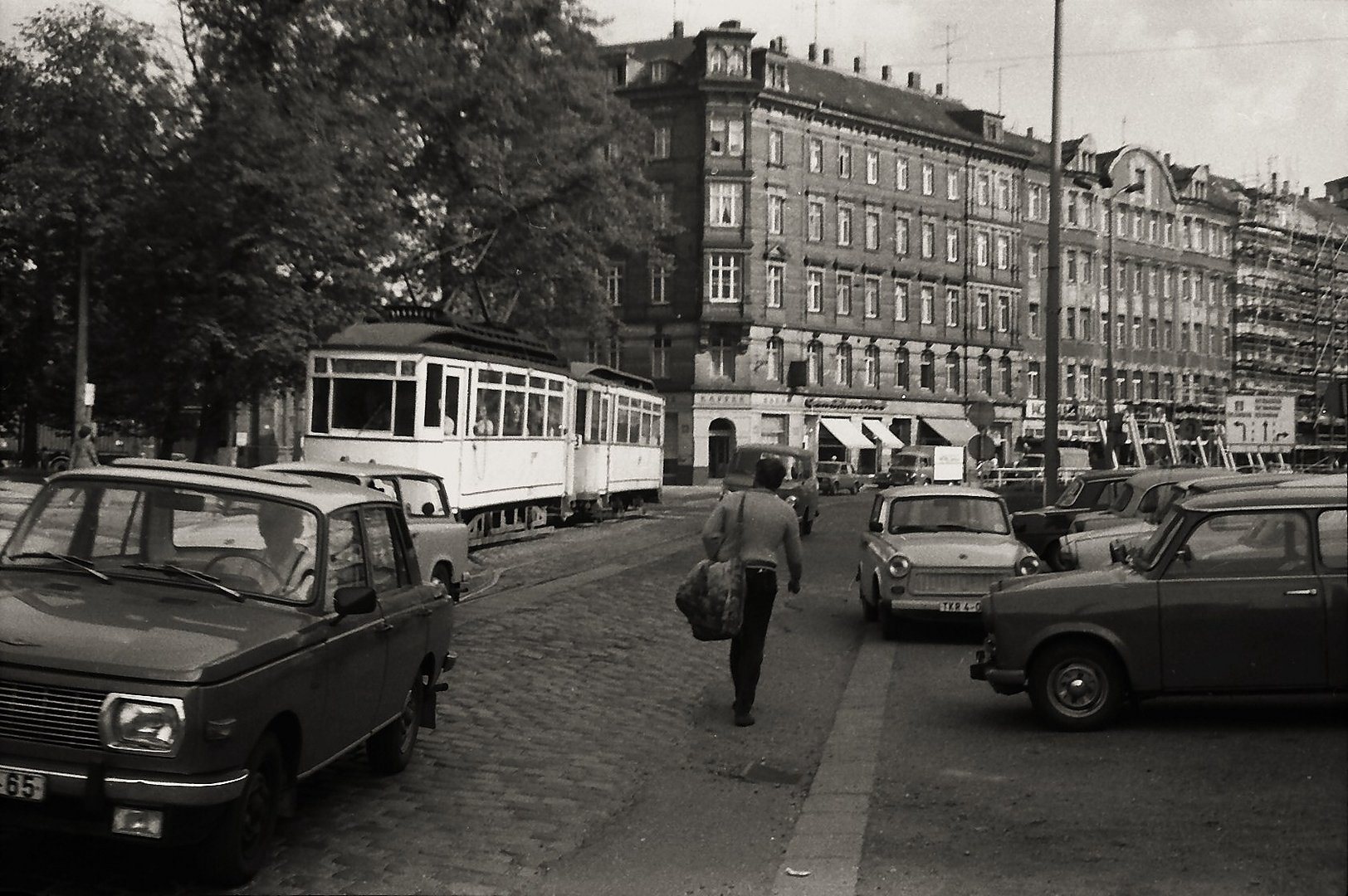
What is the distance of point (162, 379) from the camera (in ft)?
110

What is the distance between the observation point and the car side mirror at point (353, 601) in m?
6.53

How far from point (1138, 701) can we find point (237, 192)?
2441 centimetres

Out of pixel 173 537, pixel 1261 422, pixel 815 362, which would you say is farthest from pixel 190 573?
pixel 815 362

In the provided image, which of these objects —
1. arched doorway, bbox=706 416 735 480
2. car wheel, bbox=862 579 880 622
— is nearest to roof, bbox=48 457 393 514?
car wheel, bbox=862 579 880 622

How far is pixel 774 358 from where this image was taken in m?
68.8

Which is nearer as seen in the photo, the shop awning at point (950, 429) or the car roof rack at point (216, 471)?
the car roof rack at point (216, 471)

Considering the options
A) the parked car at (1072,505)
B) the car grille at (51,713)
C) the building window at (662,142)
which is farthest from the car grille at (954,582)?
the building window at (662,142)

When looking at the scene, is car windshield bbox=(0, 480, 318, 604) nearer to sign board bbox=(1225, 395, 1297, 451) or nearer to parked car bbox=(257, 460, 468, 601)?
parked car bbox=(257, 460, 468, 601)

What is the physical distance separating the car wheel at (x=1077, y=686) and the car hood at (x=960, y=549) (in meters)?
4.88

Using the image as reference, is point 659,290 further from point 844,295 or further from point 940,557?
point 940,557

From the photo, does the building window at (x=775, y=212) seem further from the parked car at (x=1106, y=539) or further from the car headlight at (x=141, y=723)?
the car headlight at (x=141, y=723)

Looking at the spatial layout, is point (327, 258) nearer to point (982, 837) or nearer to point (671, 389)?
point (982, 837)

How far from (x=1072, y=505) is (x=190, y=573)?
16.5 meters

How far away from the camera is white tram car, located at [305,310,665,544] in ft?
77.2
